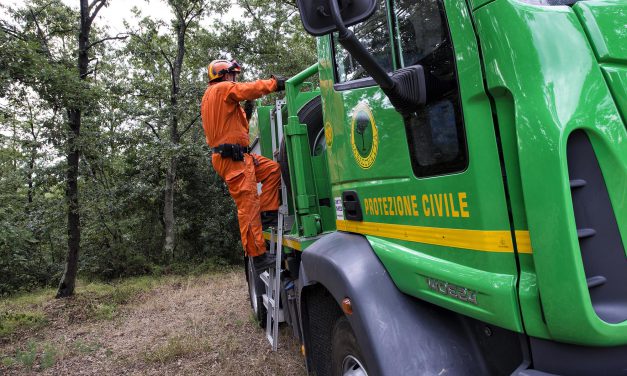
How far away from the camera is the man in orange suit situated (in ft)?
13.3

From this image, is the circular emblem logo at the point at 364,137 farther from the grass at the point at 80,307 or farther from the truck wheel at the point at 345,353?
the grass at the point at 80,307

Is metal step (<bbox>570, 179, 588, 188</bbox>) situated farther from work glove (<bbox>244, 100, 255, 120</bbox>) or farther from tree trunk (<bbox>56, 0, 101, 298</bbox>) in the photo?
tree trunk (<bbox>56, 0, 101, 298</bbox>)

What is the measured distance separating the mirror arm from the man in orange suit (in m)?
2.48

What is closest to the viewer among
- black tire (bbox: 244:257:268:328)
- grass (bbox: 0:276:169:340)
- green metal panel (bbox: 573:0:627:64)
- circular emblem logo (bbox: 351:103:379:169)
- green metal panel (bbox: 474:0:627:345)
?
green metal panel (bbox: 474:0:627:345)

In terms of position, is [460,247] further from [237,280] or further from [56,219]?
[56,219]

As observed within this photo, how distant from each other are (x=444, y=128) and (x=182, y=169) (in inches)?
547

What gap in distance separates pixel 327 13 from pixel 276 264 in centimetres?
263

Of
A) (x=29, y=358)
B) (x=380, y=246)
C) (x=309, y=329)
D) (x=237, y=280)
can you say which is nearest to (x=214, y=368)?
(x=309, y=329)

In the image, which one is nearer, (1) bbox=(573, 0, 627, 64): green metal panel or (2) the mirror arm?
(1) bbox=(573, 0, 627, 64): green metal panel

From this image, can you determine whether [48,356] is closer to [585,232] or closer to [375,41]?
[375,41]

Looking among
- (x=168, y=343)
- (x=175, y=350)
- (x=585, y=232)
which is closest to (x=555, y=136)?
(x=585, y=232)

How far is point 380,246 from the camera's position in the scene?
197 cm

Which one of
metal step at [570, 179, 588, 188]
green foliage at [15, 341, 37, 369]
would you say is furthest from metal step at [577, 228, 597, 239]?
green foliage at [15, 341, 37, 369]

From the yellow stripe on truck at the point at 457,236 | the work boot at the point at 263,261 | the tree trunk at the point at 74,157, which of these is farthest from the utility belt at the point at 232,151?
the tree trunk at the point at 74,157
